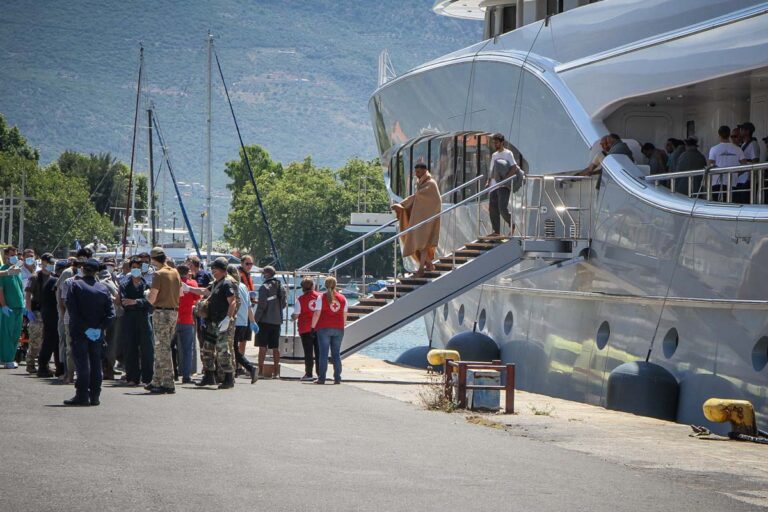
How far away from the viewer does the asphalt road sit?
8.72m

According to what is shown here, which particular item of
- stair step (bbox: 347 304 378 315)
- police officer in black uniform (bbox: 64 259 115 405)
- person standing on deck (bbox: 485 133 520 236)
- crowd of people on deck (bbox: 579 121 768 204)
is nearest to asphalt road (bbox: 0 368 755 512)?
police officer in black uniform (bbox: 64 259 115 405)

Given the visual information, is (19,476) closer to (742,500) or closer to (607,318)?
(742,500)

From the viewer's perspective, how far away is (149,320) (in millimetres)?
17672

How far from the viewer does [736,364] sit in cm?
1564

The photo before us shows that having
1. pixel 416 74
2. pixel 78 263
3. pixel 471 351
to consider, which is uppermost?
pixel 416 74

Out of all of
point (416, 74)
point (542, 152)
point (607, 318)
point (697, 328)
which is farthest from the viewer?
point (416, 74)

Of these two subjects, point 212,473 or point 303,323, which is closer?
point 212,473

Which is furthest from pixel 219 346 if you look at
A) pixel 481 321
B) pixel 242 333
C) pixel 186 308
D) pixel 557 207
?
pixel 481 321

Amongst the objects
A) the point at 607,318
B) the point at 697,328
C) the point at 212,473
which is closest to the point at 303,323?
the point at 607,318

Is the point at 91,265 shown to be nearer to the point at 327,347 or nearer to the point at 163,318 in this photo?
the point at 163,318

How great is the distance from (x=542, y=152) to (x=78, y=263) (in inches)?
364

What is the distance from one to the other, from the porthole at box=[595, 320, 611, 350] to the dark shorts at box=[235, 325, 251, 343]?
207 inches

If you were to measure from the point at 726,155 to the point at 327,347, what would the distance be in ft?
21.0

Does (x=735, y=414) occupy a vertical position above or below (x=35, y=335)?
below
